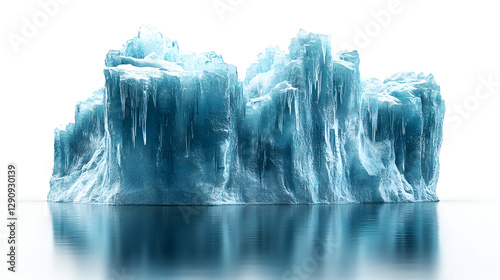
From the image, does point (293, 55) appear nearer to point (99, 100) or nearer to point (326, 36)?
point (326, 36)

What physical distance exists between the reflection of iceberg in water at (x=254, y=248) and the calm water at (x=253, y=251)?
23 mm

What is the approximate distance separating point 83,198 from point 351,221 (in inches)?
1016

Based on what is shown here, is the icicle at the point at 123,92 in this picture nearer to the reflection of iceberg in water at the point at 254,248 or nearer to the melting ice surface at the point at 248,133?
the melting ice surface at the point at 248,133

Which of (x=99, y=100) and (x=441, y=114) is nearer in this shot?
(x=99, y=100)

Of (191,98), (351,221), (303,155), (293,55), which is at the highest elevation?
(293,55)

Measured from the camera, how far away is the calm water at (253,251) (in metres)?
12.4

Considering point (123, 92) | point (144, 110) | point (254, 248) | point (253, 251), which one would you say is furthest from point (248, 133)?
point (253, 251)

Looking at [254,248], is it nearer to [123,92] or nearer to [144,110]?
[144,110]

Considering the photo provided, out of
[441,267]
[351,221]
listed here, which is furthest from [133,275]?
[351,221]

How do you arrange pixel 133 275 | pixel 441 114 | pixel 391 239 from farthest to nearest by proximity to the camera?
1. pixel 441 114
2. pixel 391 239
3. pixel 133 275

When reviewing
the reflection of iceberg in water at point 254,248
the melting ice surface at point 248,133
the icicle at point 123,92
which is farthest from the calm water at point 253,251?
the melting ice surface at point 248,133

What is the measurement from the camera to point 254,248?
15.7 m

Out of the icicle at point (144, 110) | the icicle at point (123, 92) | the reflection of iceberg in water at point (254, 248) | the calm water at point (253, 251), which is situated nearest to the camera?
the calm water at point (253, 251)

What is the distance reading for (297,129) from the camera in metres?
41.4
